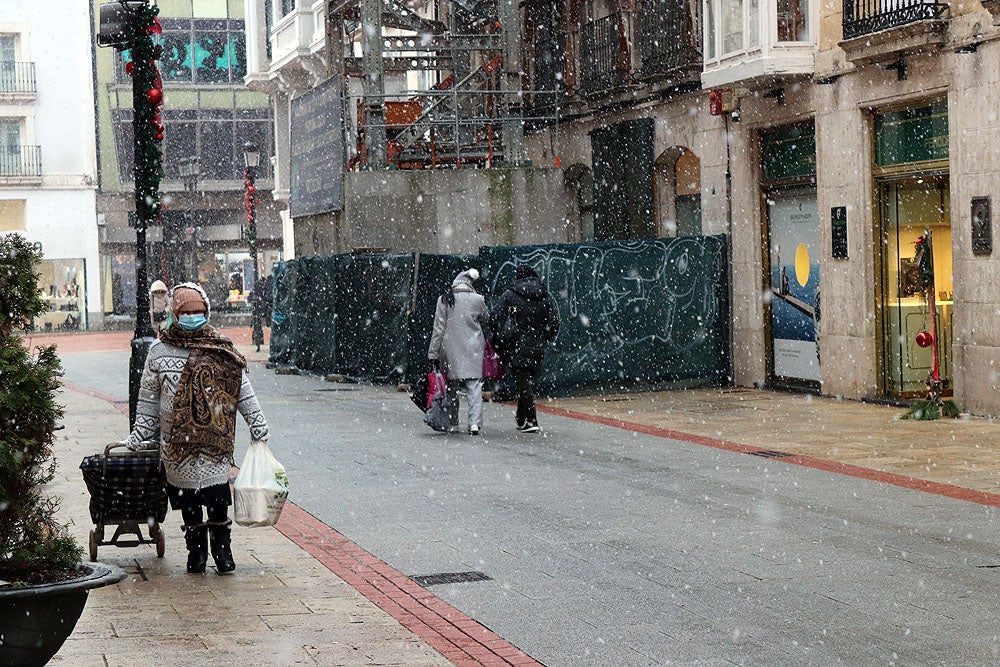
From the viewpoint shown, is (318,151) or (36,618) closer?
(36,618)

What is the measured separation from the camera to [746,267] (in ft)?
71.3

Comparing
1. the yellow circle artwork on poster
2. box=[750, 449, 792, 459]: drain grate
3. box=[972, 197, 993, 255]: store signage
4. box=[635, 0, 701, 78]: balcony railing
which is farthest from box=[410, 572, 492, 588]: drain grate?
box=[635, 0, 701, 78]: balcony railing

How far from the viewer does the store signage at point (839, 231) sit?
19297 millimetres

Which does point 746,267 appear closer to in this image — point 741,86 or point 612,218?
point 741,86

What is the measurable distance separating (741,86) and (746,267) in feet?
8.60

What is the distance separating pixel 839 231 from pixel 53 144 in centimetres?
4249

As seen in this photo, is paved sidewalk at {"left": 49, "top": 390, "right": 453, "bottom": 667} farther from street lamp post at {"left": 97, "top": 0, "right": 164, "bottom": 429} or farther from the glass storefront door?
the glass storefront door

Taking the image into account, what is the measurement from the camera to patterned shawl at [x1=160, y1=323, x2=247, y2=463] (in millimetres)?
8555

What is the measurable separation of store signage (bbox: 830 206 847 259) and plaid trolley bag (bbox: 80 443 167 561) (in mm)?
12341

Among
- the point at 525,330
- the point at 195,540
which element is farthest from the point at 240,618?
the point at 525,330

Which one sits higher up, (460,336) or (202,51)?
(202,51)

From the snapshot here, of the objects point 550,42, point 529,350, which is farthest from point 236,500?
point 550,42

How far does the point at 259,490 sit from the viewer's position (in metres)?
8.46

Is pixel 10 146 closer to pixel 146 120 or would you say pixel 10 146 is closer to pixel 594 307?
pixel 594 307
